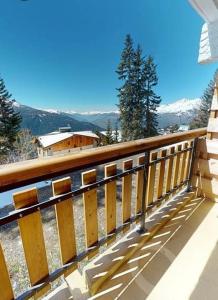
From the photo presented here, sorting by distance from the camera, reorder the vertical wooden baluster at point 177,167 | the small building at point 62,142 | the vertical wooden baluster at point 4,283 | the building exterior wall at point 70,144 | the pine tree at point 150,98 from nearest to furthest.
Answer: the vertical wooden baluster at point 4,283, the vertical wooden baluster at point 177,167, the small building at point 62,142, the building exterior wall at point 70,144, the pine tree at point 150,98

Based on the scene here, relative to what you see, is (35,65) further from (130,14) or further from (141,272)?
(141,272)

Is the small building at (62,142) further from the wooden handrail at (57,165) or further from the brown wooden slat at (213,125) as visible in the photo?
the wooden handrail at (57,165)

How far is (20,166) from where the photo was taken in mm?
662

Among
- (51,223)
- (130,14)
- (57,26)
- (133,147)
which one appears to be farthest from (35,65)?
(133,147)

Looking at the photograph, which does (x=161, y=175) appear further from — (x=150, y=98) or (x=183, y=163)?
(x=150, y=98)

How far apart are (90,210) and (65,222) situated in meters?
0.18

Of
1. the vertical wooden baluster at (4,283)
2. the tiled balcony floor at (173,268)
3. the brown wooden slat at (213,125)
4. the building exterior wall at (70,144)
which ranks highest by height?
the brown wooden slat at (213,125)

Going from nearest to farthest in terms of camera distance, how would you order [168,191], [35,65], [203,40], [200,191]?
[203,40], [168,191], [200,191], [35,65]

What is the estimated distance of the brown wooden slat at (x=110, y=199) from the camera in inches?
44.8

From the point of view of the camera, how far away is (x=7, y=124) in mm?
16875

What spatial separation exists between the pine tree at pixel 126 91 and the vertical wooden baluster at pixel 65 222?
1575cm

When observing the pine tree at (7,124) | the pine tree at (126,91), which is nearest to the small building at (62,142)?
the pine tree at (7,124)

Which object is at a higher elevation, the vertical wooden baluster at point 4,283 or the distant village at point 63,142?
the vertical wooden baluster at point 4,283

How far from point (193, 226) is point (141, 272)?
724 millimetres
